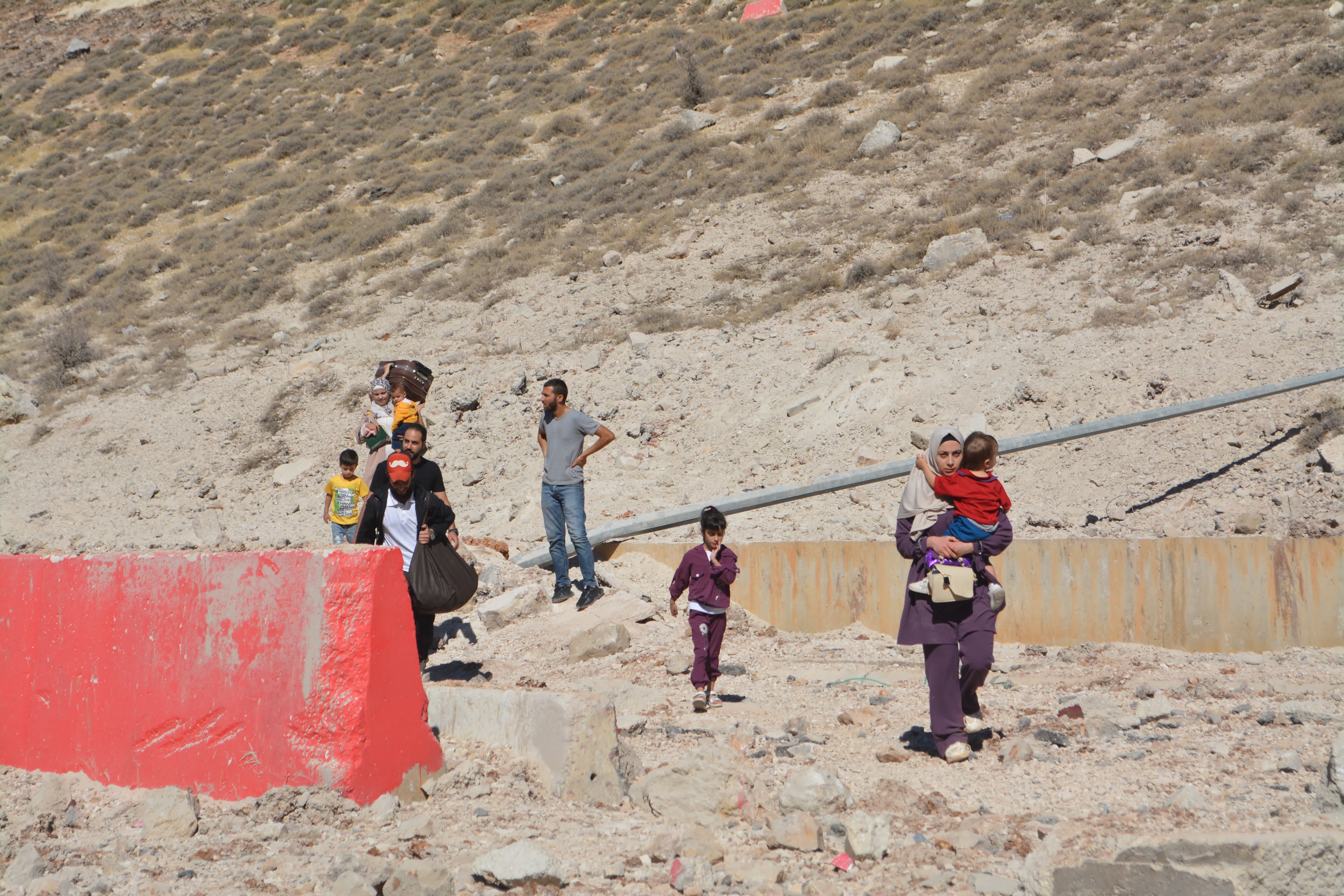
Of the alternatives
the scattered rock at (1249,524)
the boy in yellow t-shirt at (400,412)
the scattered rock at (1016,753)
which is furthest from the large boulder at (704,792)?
the scattered rock at (1249,524)

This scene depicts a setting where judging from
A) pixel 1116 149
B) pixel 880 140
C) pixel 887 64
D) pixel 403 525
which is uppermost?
pixel 887 64

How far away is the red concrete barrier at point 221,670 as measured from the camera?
12.4 ft

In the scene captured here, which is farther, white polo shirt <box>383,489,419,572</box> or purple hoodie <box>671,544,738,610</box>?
purple hoodie <box>671,544,738,610</box>

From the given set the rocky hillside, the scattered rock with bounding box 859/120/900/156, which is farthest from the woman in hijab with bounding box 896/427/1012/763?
the scattered rock with bounding box 859/120/900/156

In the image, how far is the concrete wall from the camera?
261 inches

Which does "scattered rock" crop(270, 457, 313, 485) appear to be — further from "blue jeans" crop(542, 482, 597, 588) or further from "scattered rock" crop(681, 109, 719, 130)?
"scattered rock" crop(681, 109, 719, 130)

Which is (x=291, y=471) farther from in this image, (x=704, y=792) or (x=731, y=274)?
(x=704, y=792)

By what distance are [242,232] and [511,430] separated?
608 inches

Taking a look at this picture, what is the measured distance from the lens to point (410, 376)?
755cm

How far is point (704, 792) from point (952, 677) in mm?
1333

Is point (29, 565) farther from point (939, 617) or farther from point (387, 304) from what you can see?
point (387, 304)

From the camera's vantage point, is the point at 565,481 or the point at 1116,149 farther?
the point at 1116,149

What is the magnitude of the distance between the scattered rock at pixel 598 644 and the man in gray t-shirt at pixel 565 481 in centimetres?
57

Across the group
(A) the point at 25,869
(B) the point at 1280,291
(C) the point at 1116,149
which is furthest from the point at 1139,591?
(C) the point at 1116,149
